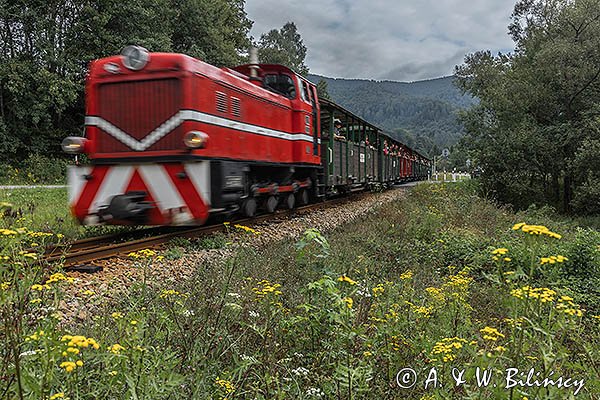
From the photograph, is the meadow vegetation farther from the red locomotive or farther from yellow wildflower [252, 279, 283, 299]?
the red locomotive

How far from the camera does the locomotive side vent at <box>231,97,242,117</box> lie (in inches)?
318

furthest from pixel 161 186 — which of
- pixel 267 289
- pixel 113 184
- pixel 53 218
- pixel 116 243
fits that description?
pixel 267 289

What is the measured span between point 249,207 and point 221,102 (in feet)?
7.38

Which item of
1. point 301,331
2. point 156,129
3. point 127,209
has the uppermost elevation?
point 156,129

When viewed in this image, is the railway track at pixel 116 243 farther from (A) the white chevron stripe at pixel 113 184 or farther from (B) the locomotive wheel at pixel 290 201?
(B) the locomotive wheel at pixel 290 201

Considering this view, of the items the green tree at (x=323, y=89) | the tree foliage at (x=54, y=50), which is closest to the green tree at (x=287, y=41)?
the green tree at (x=323, y=89)

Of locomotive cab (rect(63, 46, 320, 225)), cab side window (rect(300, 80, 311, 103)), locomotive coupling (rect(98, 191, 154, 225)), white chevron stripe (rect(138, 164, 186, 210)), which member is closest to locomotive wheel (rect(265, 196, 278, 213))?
locomotive cab (rect(63, 46, 320, 225))

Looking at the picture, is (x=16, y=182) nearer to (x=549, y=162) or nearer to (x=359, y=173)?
(x=359, y=173)

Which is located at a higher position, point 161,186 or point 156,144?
point 156,144

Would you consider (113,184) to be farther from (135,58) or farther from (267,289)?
(267,289)

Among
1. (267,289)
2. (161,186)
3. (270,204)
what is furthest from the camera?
(270,204)

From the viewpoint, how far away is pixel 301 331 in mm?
3215

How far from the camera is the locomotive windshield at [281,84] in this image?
36.1ft

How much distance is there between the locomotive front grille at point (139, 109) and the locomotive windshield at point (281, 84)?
4380mm
